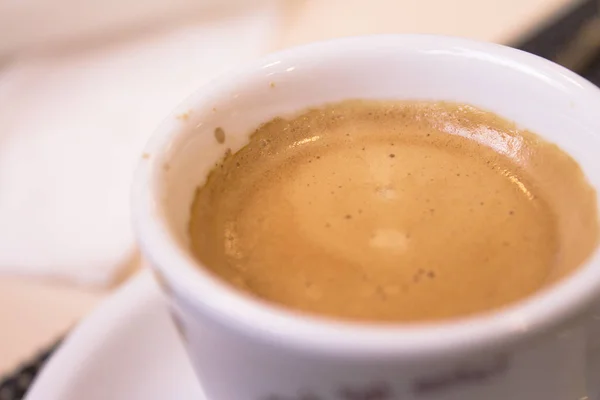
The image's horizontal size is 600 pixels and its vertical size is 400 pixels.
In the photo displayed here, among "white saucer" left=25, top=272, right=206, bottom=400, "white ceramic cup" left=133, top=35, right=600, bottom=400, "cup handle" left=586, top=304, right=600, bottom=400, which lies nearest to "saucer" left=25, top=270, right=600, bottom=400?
"white saucer" left=25, top=272, right=206, bottom=400

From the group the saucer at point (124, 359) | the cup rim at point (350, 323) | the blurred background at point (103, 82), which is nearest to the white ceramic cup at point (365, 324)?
the cup rim at point (350, 323)

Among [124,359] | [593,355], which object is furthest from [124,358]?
[593,355]

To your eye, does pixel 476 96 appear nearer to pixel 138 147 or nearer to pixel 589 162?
pixel 589 162

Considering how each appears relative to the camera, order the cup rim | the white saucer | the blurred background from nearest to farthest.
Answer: the cup rim < the white saucer < the blurred background

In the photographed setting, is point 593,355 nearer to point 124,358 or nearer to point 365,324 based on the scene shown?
point 365,324

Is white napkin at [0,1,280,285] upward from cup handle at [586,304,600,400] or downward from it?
downward

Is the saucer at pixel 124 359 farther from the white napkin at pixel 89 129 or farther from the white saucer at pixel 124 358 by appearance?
the white napkin at pixel 89 129

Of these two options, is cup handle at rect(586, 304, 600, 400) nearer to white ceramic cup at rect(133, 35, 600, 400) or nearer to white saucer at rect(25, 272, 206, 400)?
white ceramic cup at rect(133, 35, 600, 400)
